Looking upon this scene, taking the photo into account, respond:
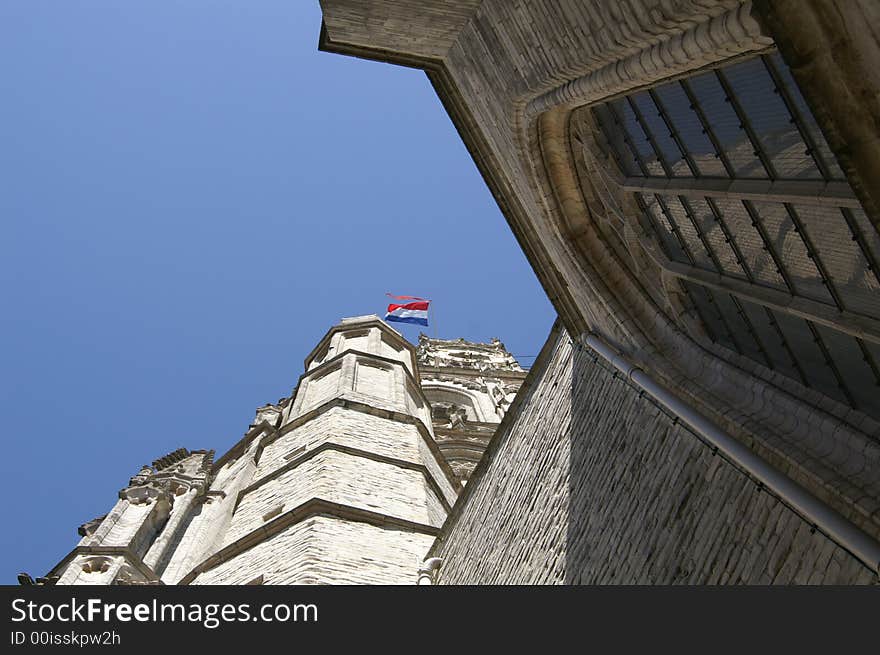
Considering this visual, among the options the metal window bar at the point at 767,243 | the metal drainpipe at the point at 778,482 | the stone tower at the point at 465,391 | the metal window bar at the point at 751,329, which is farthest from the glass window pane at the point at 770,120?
the stone tower at the point at 465,391

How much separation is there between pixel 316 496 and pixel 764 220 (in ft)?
27.5

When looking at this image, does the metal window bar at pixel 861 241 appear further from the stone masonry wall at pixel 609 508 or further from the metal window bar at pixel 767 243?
the stone masonry wall at pixel 609 508

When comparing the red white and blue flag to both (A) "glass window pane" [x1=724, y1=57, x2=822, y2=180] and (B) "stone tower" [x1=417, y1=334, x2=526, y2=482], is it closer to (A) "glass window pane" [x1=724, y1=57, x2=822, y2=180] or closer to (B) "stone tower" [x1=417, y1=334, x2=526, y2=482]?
(B) "stone tower" [x1=417, y1=334, x2=526, y2=482]

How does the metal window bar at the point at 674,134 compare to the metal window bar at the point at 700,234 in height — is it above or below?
above

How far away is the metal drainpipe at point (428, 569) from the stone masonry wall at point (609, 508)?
165mm

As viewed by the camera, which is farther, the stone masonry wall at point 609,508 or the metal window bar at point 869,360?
the stone masonry wall at point 609,508

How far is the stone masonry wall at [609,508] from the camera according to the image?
4562mm

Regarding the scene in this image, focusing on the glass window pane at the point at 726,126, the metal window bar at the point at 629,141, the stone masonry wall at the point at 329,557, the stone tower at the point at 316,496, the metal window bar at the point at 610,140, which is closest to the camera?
the glass window pane at the point at 726,126

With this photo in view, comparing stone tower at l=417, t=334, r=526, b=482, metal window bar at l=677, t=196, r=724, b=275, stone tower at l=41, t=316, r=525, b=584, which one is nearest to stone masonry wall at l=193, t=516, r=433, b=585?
stone tower at l=41, t=316, r=525, b=584

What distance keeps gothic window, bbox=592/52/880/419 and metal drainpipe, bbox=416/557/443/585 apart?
17.0ft

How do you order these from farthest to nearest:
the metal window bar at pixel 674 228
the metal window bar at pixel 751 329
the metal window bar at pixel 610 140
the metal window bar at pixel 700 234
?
1. the metal window bar at pixel 610 140
2. the metal window bar at pixel 674 228
3. the metal window bar at pixel 700 234
4. the metal window bar at pixel 751 329

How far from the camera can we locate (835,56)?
2.32 m

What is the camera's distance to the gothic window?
13.7 feet

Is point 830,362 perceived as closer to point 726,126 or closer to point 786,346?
point 786,346
